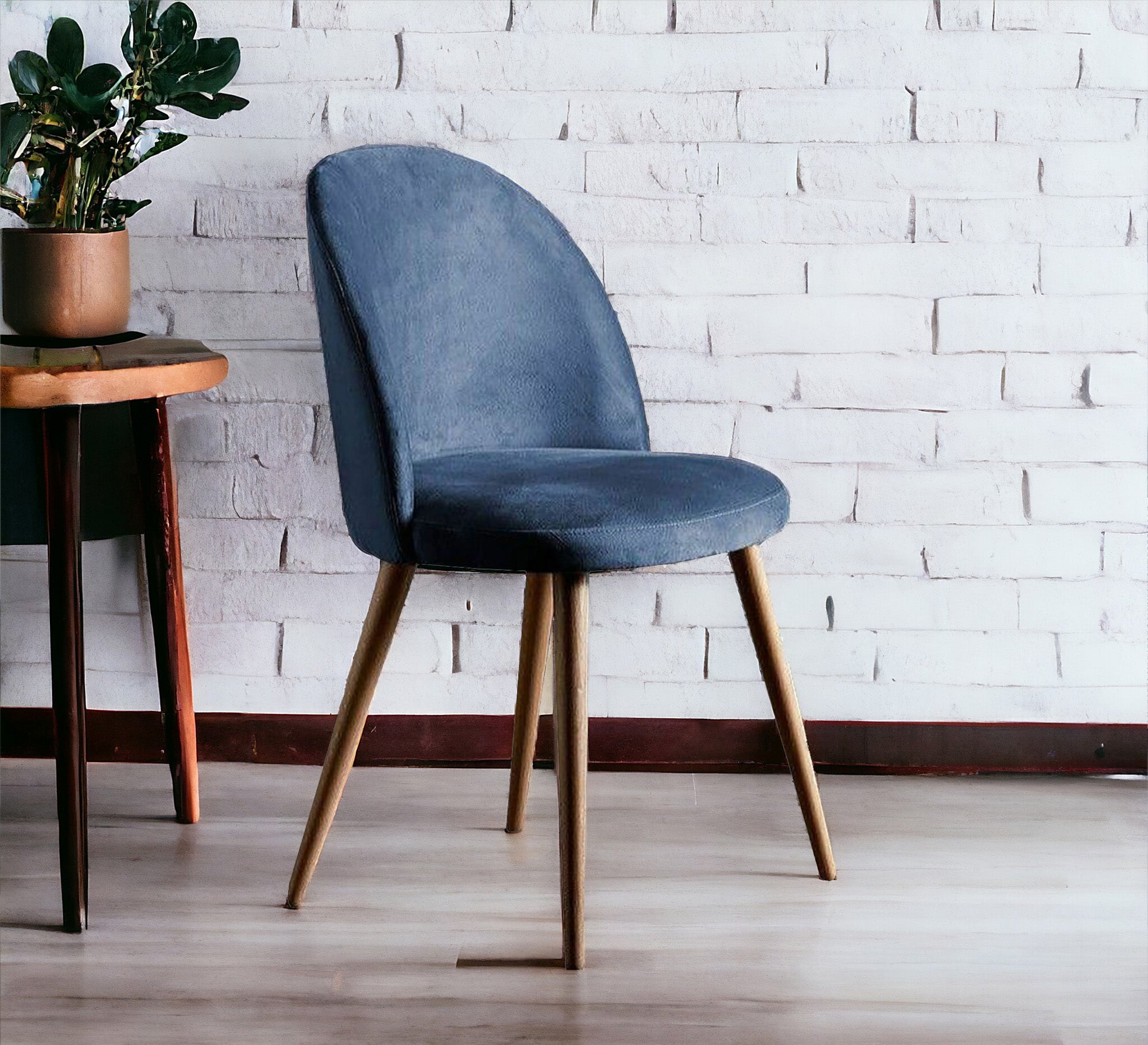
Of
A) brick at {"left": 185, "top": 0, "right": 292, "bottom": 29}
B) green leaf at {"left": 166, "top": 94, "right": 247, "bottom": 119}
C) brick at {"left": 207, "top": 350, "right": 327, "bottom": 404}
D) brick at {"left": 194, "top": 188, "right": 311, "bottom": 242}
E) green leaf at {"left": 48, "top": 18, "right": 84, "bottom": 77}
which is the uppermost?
brick at {"left": 185, "top": 0, "right": 292, "bottom": 29}

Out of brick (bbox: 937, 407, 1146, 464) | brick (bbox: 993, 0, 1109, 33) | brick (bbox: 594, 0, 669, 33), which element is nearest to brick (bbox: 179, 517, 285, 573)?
brick (bbox: 594, 0, 669, 33)

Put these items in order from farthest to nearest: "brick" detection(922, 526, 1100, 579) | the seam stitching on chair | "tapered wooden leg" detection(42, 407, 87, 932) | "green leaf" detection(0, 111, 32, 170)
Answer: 1. "brick" detection(922, 526, 1100, 579)
2. "green leaf" detection(0, 111, 32, 170)
3. "tapered wooden leg" detection(42, 407, 87, 932)
4. the seam stitching on chair

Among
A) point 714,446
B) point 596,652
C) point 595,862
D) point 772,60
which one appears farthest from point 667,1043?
point 772,60

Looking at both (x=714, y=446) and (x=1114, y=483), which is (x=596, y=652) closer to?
(x=714, y=446)

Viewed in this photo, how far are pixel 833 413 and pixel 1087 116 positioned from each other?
1.54 ft

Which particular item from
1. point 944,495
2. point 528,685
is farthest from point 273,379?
point 944,495

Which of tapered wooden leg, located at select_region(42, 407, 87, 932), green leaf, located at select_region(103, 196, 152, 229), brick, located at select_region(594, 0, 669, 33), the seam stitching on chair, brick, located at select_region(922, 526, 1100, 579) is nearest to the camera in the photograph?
the seam stitching on chair

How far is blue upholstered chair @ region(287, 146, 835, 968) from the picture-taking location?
1211 millimetres

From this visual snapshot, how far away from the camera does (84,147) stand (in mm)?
1433

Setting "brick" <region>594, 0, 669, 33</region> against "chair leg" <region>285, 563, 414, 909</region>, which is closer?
"chair leg" <region>285, 563, 414, 909</region>

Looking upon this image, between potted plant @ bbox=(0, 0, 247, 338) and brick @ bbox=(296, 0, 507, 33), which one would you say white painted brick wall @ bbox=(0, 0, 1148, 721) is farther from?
potted plant @ bbox=(0, 0, 247, 338)

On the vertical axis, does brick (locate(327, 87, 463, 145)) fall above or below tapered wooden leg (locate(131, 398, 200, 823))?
above

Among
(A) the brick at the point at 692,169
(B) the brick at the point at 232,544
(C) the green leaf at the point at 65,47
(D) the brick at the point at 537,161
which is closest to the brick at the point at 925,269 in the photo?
(A) the brick at the point at 692,169

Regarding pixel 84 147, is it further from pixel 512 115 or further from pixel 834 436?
pixel 834 436
